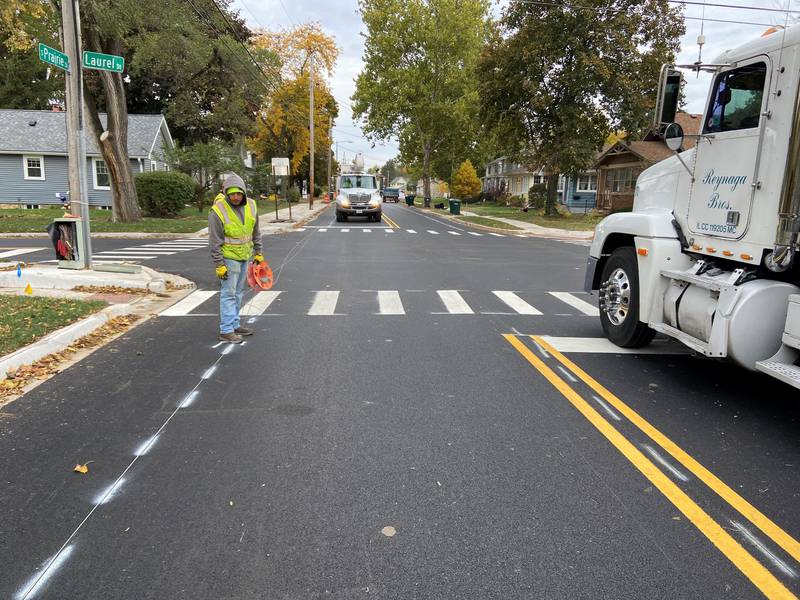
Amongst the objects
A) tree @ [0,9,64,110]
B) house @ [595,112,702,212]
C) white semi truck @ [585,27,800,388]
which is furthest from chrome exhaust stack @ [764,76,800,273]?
tree @ [0,9,64,110]

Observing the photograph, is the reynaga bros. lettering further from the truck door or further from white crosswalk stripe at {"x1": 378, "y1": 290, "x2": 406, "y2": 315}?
white crosswalk stripe at {"x1": 378, "y1": 290, "x2": 406, "y2": 315}

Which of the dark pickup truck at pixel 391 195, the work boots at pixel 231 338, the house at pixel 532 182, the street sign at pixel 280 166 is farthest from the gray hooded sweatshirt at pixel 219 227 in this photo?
the dark pickup truck at pixel 391 195

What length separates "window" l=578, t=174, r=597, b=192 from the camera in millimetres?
51312

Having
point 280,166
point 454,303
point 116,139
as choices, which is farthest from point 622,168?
point 454,303

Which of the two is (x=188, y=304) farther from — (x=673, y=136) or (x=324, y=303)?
(x=673, y=136)

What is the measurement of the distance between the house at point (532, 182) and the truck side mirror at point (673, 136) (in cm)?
2991

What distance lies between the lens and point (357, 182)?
32.4 metres

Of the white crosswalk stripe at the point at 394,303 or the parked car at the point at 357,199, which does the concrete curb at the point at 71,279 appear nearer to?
the white crosswalk stripe at the point at 394,303

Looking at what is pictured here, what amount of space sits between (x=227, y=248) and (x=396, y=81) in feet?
168

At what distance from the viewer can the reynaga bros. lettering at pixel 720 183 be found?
208 inches

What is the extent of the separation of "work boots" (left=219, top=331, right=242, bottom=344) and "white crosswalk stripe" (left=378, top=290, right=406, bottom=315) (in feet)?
7.96

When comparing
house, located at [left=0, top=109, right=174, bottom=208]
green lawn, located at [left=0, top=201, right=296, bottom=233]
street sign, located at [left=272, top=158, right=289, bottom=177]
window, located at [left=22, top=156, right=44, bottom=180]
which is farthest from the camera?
window, located at [left=22, top=156, right=44, bottom=180]

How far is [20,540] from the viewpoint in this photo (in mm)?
3141

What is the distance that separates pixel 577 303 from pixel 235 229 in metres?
5.86
